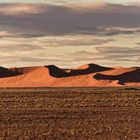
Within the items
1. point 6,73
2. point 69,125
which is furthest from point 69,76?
point 69,125

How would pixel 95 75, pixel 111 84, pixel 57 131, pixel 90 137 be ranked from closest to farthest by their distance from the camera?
pixel 90 137, pixel 57 131, pixel 111 84, pixel 95 75

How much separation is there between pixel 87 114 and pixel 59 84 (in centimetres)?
11932

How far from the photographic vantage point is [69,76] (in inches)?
6171

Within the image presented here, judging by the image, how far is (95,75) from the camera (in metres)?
146

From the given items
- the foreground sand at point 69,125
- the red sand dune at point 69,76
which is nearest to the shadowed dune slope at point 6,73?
the red sand dune at point 69,76

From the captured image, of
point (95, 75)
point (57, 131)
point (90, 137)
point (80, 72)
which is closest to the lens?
point (90, 137)

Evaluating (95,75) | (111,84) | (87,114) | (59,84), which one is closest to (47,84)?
(59,84)

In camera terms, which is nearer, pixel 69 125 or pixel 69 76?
pixel 69 125

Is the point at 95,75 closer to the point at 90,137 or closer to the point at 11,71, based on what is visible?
the point at 11,71

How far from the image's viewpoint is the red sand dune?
14162 centimetres

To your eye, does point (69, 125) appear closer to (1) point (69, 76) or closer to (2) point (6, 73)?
(1) point (69, 76)

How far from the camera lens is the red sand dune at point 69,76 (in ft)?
465

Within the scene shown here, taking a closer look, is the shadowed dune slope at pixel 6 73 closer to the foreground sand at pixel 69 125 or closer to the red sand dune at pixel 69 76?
the red sand dune at pixel 69 76

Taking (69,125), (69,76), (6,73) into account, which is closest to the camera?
(69,125)
